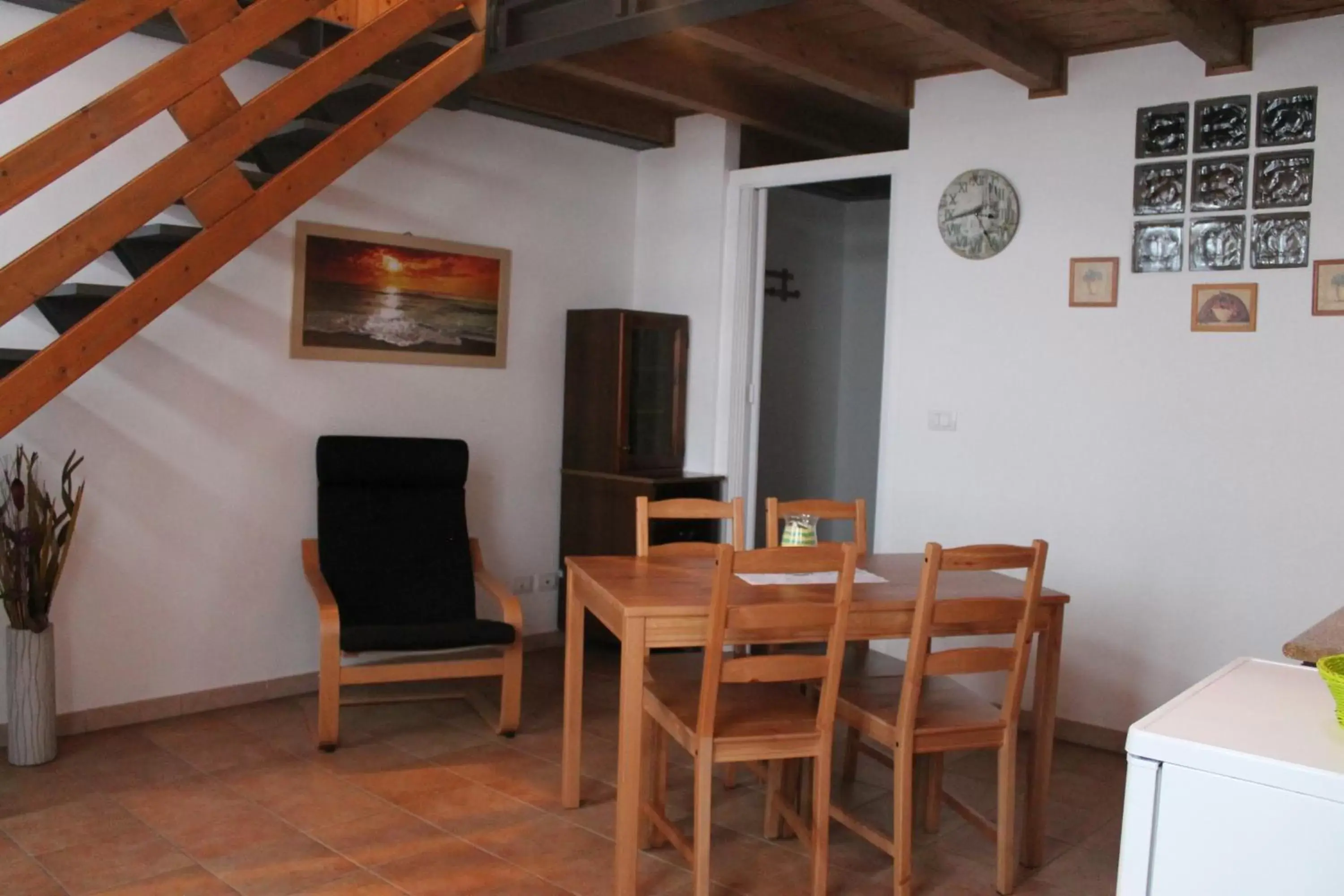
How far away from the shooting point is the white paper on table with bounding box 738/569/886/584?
Result: 3260 mm

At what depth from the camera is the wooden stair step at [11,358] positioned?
3498 mm

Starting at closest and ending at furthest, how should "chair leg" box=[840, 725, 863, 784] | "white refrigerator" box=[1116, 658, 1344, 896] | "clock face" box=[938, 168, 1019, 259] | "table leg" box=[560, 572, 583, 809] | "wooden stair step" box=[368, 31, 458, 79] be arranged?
"white refrigerator" box=[1116, 658, 1344, 896], "table leg" box=[560, 572, 583, 809], "chair leg" box=[840, 725, 863, 784], "wooden stair step" box=[368, 31, 458, 79], "clock face" box=[938, 168, 1019, 259]

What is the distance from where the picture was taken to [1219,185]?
4.11m

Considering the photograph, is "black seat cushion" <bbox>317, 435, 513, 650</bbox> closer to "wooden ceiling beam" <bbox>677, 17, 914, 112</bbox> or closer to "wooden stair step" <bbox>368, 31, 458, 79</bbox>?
"wooden stair step" <bbox>368, 31, 458, 79</bbox>

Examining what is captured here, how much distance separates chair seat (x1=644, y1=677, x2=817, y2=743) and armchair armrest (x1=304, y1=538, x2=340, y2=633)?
4.27ft

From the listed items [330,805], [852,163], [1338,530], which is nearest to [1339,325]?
[1338,530]

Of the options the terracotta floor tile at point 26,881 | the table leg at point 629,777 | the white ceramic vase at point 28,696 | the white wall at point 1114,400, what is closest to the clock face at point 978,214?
the white wall at point 1114,400

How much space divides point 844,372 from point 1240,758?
607cm

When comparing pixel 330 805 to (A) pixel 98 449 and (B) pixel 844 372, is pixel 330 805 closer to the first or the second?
(A) pixel 98 449

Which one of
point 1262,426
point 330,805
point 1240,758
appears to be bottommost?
point 330,805

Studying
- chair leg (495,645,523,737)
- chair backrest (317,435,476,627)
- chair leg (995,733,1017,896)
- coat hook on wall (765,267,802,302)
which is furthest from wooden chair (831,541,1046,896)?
coat hook on wall (765,267,802,302)

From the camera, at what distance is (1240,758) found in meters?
1.44

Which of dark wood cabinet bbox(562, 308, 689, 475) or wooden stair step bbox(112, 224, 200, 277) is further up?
wooden stair step bbox(112, 224, 200, 277)

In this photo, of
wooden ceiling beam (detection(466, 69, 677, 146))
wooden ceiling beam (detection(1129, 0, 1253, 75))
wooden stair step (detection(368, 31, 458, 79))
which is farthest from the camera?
wooden ceiling beam (detection(466, 69, 677, 146))
